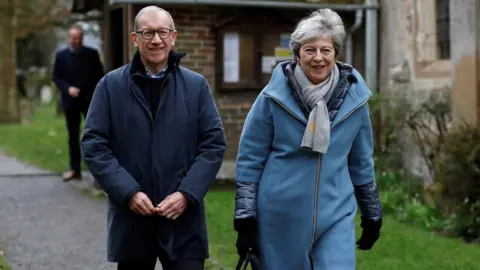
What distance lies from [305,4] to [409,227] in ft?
13.9

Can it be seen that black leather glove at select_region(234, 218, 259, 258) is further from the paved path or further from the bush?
the bush

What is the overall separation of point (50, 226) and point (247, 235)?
486 cm

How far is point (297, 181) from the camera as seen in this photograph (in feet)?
13.0

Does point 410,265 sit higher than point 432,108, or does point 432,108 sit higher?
point 432,108

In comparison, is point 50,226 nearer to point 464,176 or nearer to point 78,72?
point 78,72

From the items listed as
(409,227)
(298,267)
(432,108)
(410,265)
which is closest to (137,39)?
(298,267)

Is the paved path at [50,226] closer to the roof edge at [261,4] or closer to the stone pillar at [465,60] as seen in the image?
the roof edge at [261,4]

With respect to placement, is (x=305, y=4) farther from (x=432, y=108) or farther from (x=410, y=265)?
(x=410, y=265)

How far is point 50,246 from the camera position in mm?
7625

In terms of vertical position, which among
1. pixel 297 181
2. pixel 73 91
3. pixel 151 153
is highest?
pixel 73 91

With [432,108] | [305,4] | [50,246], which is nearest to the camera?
[50,246]

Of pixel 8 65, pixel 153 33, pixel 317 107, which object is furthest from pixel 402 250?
pixel 8 65

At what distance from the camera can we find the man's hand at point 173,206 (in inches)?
162

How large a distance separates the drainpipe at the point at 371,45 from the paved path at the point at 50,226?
4088mm
